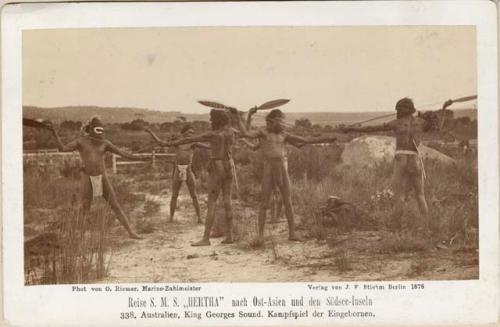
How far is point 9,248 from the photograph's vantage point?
16.8 ft

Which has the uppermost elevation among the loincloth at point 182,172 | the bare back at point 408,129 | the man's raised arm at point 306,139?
the bare back at point 408,129

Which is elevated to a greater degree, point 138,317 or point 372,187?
point 372,187

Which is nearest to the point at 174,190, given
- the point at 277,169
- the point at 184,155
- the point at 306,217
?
the point at 184,155

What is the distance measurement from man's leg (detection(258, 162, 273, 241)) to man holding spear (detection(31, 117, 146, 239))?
1.11m

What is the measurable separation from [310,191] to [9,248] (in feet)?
8.94

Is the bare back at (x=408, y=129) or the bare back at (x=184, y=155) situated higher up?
the bare back at (x=408, y=129)

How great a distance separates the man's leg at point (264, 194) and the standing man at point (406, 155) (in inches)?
31.0

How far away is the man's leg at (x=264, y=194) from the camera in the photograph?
518 centimetres

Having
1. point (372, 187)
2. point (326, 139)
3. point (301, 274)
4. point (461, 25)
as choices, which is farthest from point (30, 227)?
point (461, 25)

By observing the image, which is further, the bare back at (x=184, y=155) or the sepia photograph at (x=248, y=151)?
the bare back at (x=184, y=155)

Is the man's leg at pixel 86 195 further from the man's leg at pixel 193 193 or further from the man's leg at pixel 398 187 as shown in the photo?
the man's leg at pixel 398 187

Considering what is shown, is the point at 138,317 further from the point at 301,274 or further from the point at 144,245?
the point at 301,274

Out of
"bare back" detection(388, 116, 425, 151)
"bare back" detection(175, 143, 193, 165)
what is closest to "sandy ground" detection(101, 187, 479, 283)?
"bare back" detection(175, 143, 193, 165)

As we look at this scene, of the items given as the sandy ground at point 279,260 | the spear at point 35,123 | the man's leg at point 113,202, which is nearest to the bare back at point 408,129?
the sandy ground at point 279,260
